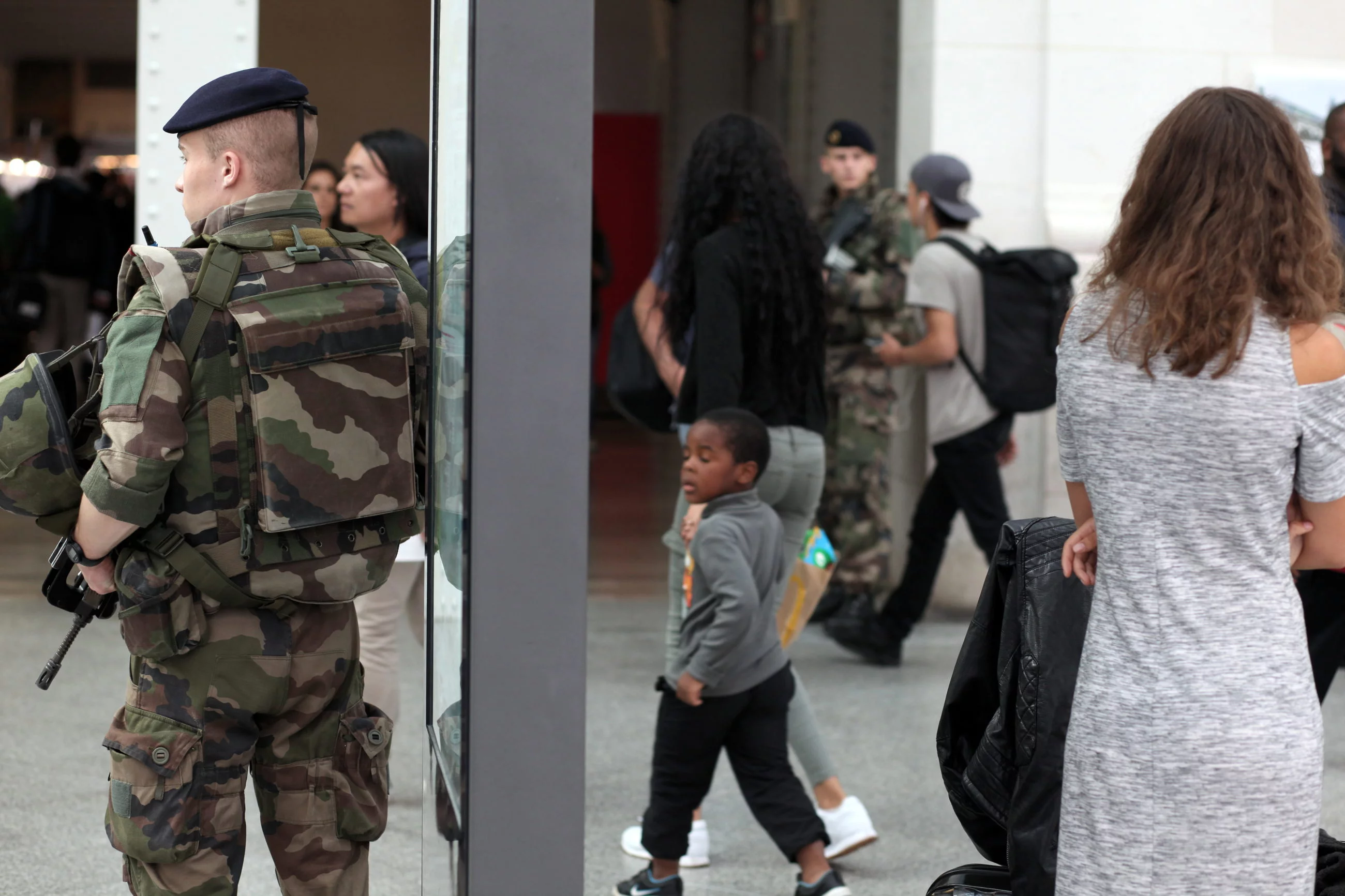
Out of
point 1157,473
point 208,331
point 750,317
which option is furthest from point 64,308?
point 1157,473

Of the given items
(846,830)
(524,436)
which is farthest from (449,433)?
(846,830)

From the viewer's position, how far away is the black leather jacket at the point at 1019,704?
2430mm

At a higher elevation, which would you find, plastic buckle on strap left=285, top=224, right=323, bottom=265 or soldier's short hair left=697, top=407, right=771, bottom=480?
plastic buckle on strap left=285, top=224, right=323, bottom=265

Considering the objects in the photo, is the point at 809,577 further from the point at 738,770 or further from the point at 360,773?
the point at 360,773

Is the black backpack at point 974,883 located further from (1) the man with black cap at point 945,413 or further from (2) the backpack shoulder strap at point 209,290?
(1) the man with black cap at point 945,413

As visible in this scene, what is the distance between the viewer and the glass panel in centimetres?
222

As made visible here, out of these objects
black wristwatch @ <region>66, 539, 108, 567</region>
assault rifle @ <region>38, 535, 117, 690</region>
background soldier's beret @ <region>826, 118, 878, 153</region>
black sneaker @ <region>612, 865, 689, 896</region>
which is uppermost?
background soldier's beret @ <region>826, 118, 878, 153</region>

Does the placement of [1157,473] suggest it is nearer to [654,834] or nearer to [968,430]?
[654,834]

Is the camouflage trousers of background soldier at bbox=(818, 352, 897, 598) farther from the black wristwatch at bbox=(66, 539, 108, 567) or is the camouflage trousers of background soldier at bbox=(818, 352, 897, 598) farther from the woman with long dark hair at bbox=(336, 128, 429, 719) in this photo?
the black wristwatch at bbox=(66, 539, 108, 567)

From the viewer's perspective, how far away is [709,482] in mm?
3619

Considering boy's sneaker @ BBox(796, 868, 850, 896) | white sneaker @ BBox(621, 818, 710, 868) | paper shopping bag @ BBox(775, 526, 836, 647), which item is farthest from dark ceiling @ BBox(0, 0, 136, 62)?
boy's sneaker @ BBox(796, 868, 850, 896)

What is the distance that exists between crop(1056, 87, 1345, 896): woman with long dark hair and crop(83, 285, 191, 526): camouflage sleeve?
1406 millimetres

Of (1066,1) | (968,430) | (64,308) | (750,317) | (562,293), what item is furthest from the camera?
(64,308)

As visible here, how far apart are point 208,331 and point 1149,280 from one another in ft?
4.74
